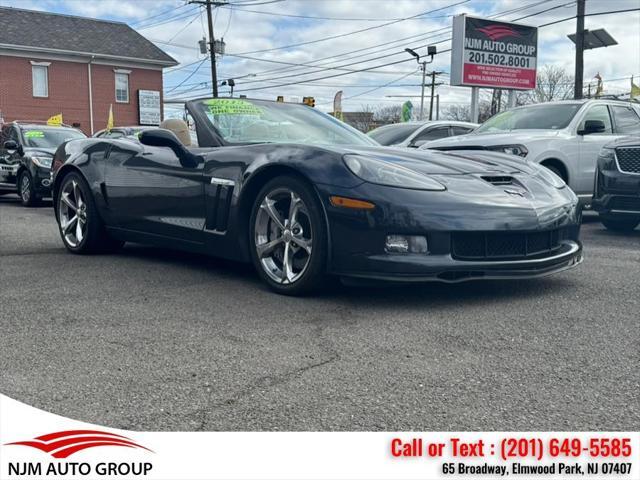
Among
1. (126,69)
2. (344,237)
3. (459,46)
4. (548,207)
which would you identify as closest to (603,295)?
(548,207)

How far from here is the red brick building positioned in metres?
38.6

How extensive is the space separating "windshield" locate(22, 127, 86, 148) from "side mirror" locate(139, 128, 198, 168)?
9858 mm

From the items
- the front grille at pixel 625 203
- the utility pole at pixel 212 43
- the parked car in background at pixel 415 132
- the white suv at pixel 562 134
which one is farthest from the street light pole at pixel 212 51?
the front grille at pixel 625 203

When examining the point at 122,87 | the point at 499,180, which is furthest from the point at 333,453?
the point at 122,87

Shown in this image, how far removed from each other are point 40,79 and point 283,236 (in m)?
38.8

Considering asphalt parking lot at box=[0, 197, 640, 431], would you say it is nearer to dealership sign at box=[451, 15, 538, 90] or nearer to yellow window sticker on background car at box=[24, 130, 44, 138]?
yellow window sticker on background car at box=[24, 130, 44, 138]

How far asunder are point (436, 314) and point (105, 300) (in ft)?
6.48

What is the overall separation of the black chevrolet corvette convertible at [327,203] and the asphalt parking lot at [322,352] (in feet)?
0.83

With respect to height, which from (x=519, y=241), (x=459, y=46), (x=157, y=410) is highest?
(x=459, y=46)

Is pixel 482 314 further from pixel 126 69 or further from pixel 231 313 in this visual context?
pixel 126 69

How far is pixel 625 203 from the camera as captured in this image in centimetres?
786

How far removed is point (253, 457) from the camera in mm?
2254

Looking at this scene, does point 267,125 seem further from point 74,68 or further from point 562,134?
point 74,68

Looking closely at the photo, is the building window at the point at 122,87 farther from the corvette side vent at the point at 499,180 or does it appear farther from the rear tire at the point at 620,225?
the corvette side vent at the point at 499,180
